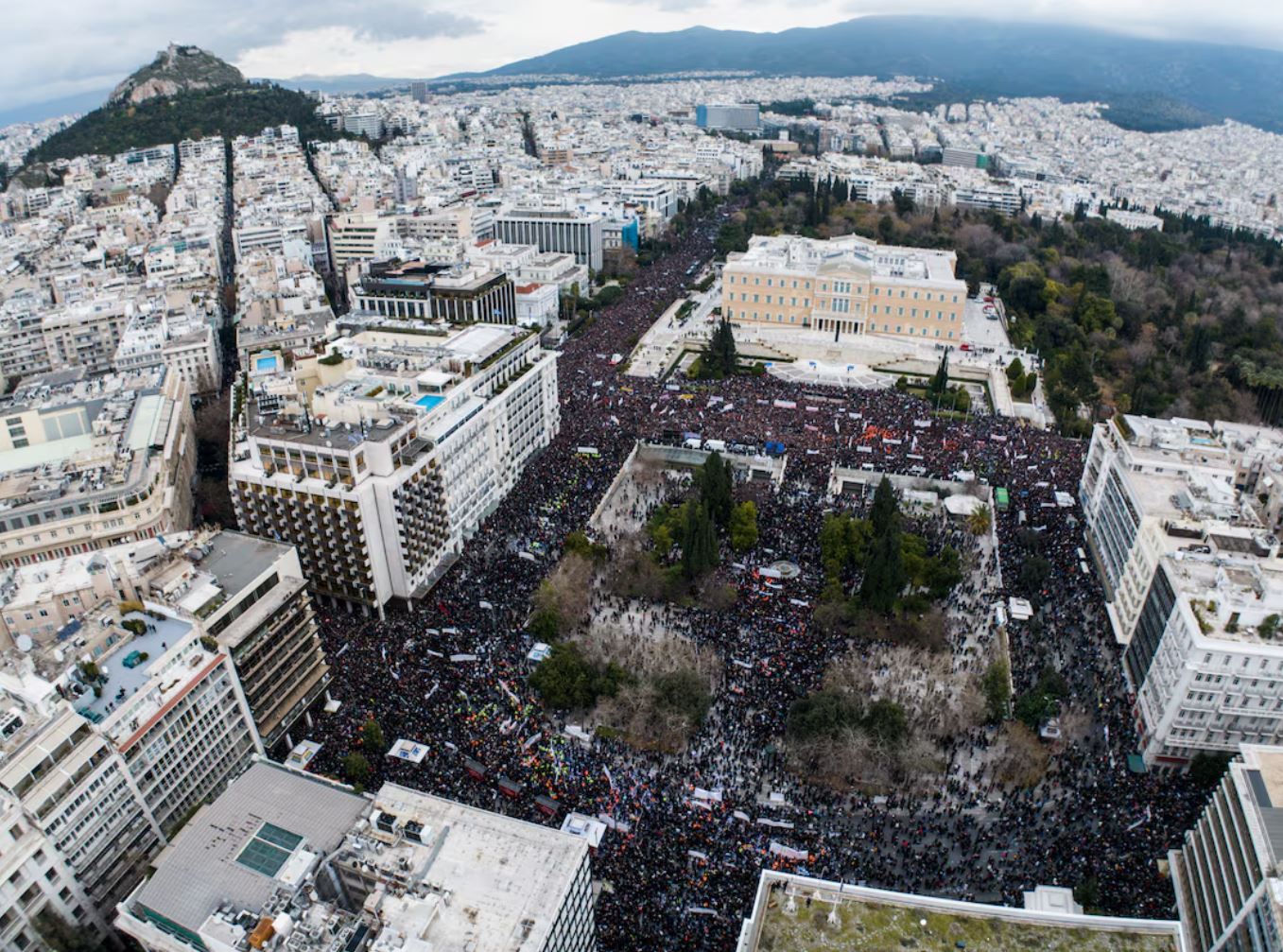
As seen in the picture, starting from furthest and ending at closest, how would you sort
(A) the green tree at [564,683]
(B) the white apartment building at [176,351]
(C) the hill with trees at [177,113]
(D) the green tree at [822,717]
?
(C) the hill with trees at [177,113]
(B) the white apartment building at [176,351]
(A) the green tree at [564,683]
(D) the green tree at [822,717]

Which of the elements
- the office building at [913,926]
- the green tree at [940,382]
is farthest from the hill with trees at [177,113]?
the office building at [913,926]

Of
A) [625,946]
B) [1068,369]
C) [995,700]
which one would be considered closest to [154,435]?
[625,946]

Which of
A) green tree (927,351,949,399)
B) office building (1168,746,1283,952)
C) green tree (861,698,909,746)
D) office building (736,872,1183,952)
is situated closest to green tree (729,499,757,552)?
green tree (861,698,909,746)

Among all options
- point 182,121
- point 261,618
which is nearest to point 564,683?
point 261,618

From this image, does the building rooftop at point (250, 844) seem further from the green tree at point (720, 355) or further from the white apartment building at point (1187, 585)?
the green tree at point (720, 355)

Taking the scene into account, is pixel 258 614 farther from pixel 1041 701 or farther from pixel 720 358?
pixel 720 358

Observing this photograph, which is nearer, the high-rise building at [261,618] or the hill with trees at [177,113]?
the high-rise building at [261,618]

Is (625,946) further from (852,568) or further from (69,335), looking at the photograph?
(69,335)
